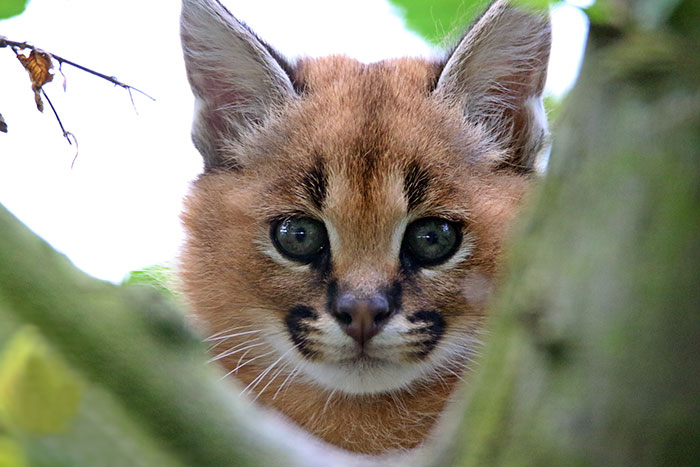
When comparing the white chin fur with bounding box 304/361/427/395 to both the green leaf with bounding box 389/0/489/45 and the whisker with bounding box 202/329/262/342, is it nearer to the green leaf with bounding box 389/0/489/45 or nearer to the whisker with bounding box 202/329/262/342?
the whisker with bounding box 202/329/262/342

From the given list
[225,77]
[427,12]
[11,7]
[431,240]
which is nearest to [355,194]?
[431,240]

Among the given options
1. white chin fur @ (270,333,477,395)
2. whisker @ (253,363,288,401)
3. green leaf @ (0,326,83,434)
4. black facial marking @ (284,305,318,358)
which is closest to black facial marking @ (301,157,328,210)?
black facial marking @ (284,305,318,358)

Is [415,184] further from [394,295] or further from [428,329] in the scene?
[428,329]

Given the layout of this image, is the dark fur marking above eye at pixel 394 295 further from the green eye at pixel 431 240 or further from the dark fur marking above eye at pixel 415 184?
the dark fur marking above eye at pixel 415 184

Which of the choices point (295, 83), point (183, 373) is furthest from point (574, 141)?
point (295, 83)

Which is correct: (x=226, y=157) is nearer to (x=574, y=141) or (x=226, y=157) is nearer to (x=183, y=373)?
(x=183, y=373)
